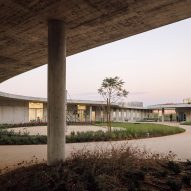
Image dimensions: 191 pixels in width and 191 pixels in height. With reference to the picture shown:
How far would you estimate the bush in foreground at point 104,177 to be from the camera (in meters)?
7.15

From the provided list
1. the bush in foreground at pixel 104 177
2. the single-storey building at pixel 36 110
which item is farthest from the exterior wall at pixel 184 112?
the bush in foreground at pixel 104 177

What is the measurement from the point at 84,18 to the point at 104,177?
5257mm

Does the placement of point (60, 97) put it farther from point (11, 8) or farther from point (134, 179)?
point (134, 179)

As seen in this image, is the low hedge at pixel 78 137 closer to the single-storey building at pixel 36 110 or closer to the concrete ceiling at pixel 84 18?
the concrete ceiling at pixel 84 18

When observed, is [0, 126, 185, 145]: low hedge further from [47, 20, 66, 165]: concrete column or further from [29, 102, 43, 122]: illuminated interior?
[29, 102, 43, 122]: illuminated interior

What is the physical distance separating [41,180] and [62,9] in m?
5.03

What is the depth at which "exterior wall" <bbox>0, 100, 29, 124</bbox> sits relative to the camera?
38519mm

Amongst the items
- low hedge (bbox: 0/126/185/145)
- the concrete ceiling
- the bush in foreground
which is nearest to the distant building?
low hedge (bbox: 0/126/185/145)

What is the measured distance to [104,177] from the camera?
744 cm

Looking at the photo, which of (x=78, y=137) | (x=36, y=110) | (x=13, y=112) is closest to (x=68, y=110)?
(x=36, y=110)

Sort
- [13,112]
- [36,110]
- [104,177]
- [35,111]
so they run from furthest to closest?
[36,110]
[35,111]
[13,112]
[104,177]

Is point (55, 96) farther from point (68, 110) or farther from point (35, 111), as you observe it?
point (68, 110)

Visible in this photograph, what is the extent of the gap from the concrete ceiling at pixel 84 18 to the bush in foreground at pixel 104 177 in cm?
449

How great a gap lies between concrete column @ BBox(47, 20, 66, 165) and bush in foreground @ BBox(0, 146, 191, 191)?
0.74 meters
